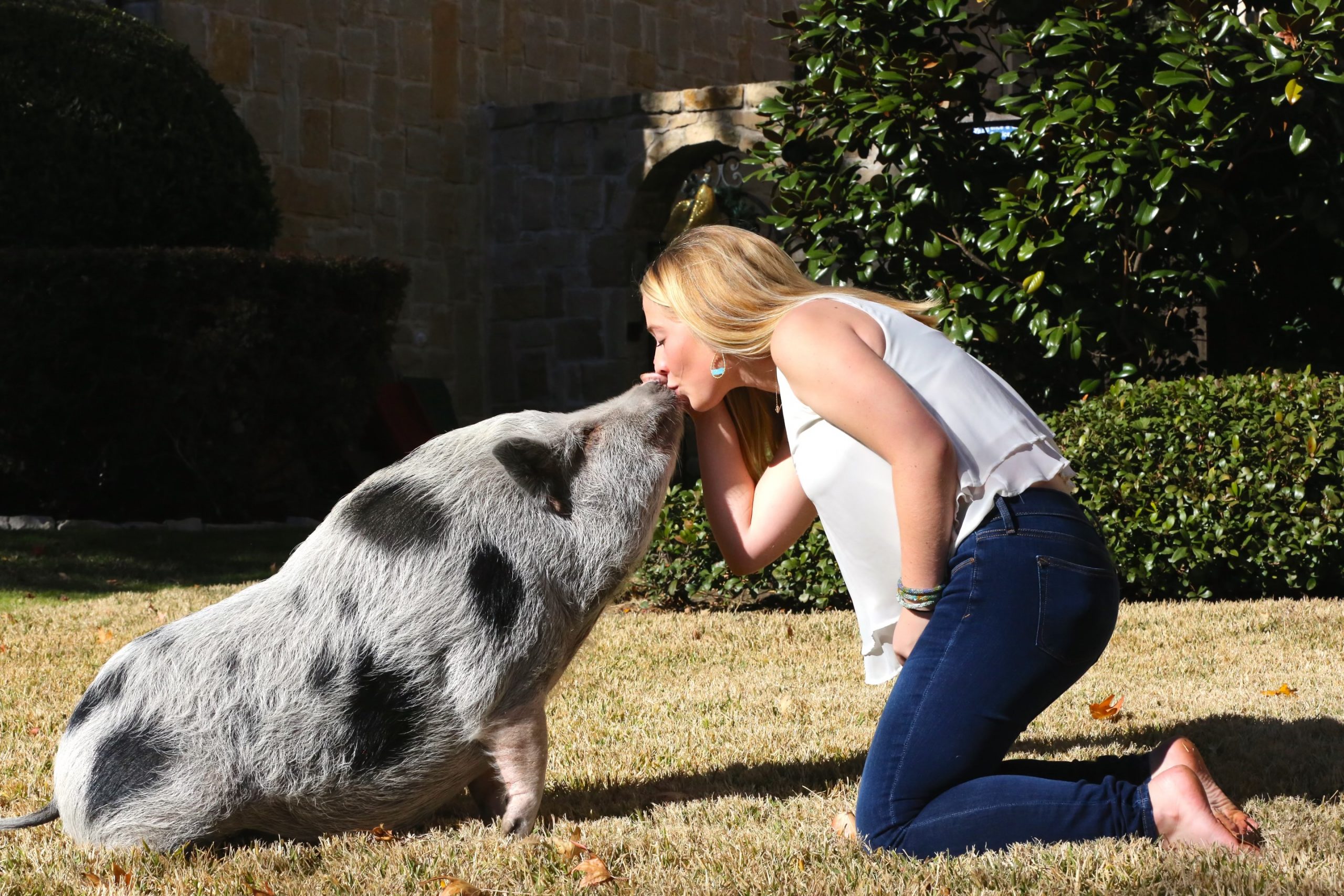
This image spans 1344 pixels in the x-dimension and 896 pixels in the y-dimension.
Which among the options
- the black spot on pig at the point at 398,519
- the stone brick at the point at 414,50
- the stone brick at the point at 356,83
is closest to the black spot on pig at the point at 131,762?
the black spot on pig at the point at 398,519

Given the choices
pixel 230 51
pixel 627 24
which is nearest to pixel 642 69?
pixel 627 24

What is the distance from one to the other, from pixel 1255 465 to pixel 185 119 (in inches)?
255

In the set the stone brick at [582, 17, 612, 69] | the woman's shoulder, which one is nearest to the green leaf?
the woman's shoulder

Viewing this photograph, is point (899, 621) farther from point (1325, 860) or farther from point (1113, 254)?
point (1113, 254)

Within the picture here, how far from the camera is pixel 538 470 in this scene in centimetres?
302

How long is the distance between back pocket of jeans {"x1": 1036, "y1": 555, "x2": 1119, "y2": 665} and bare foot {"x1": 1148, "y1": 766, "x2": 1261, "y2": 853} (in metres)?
0.29

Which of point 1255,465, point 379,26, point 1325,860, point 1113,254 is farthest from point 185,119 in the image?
point 1325,860

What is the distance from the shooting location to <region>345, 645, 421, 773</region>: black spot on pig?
2875 mm

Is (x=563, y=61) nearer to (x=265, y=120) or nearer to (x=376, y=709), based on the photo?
(x=265, y=120)

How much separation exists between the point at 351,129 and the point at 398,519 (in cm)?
865

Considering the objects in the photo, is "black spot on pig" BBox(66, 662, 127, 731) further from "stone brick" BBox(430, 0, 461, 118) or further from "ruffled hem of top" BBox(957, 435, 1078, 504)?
"stone brick" BBox(430, 0, 461, 118)

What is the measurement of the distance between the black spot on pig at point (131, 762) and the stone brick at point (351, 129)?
8618mm

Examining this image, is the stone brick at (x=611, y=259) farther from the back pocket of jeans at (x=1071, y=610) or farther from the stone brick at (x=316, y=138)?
the back pocket of jeans at (x=1071, y=610)

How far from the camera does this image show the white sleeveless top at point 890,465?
2.90 m
